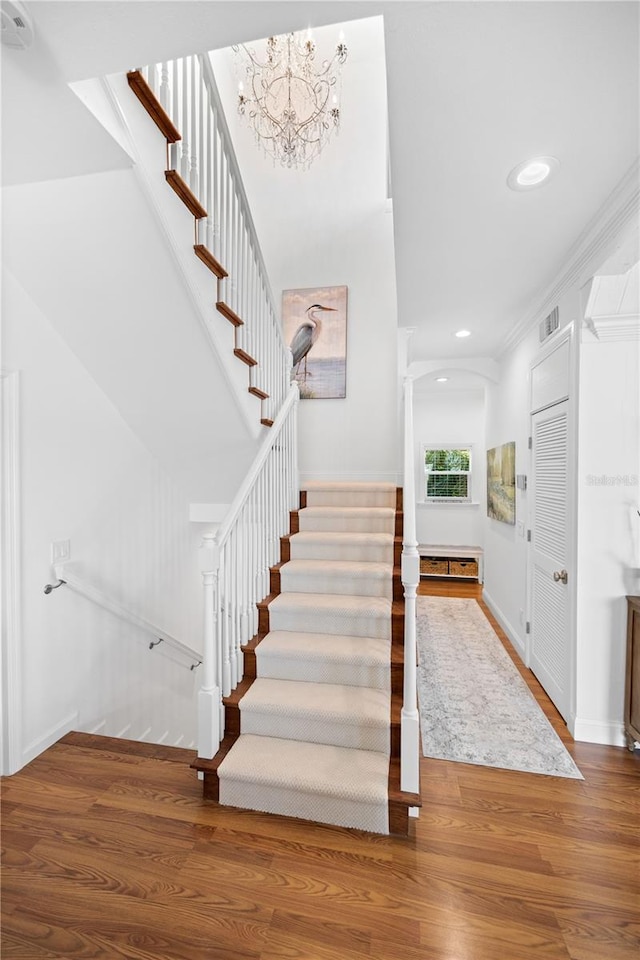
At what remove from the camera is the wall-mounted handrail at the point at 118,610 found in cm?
235

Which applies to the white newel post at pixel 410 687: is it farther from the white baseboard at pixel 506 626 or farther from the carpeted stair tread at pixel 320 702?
the white baseboard at pixel 506 626

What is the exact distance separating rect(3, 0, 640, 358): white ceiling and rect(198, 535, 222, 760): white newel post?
162cm

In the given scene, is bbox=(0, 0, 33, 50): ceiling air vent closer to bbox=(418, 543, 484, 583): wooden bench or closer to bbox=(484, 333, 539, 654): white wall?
bbox=(484, 333, 539, 654): white wall

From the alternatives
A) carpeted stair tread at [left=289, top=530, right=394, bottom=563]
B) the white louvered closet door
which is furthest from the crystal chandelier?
carpeted stair tread at [left=289, top=530, right=394, bottom=563]

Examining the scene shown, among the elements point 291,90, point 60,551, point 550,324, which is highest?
point 291,90

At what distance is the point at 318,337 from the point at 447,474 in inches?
126

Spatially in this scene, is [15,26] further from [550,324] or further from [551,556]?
[551,556]

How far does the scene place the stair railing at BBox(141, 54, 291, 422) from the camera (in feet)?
6.30

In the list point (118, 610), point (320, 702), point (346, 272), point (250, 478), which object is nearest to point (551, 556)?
point (320, 702)

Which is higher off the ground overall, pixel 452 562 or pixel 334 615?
pixel 334 615

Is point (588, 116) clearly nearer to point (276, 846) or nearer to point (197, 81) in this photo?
point (197, 81)

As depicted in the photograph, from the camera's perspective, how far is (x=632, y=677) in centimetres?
229

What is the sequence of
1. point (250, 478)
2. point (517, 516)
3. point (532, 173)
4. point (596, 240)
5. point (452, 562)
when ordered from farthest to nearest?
point (452, 562)
point (517, 516)
point (250, 478)
point (596, 240)
point (532, 173)

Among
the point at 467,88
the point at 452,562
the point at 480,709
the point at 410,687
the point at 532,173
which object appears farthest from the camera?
the point at 452,562
